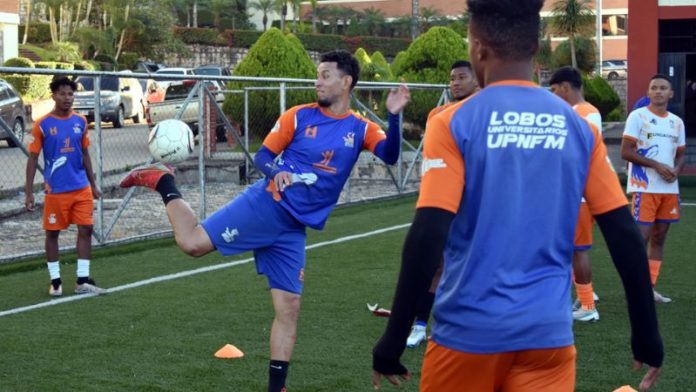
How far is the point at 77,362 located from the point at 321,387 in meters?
1.77

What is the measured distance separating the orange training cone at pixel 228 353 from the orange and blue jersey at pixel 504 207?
435 centimetres

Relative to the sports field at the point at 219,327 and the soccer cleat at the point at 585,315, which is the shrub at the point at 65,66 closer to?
the sports field at the point at 219,327

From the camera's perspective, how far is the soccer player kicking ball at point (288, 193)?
623 centimetres

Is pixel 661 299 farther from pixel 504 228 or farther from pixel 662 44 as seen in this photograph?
pixel 662 44

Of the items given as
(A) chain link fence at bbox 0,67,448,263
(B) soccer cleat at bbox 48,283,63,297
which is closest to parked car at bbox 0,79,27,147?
(A) chain link fence at bbox 0,67,448,263

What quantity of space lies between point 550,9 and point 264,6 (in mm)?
22274

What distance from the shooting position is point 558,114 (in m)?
3.27

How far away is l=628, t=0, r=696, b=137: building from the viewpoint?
75.7ft

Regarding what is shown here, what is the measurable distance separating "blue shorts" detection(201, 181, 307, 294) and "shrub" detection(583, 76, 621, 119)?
35236mm

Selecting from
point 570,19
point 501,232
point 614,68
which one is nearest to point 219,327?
point 501,232

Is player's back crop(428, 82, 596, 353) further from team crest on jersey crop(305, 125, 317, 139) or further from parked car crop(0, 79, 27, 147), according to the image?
parked car crop(0, 79, 27, 147)

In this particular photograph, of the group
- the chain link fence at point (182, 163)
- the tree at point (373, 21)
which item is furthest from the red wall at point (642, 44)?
the tree at point (373, 21)

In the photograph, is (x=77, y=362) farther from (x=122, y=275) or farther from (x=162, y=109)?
(x=162, y=109)

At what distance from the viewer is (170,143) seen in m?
6.55
